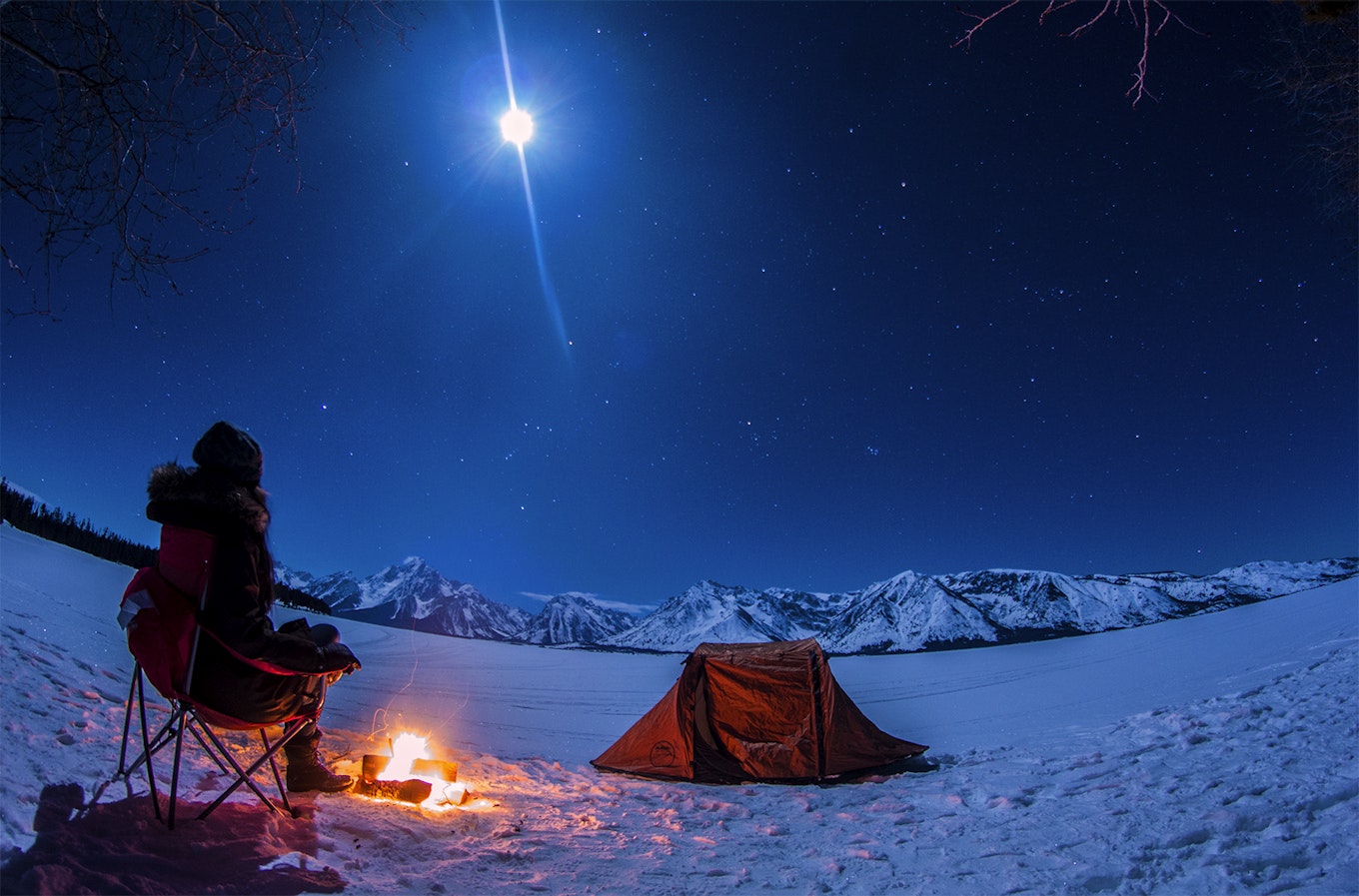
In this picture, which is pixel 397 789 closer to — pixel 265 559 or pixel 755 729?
pixel 265 559

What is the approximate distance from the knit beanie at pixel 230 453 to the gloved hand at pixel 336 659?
1.01m

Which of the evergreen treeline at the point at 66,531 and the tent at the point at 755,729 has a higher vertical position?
the evergreen treeline at the point at 66,531

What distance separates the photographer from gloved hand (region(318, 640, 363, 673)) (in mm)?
2933

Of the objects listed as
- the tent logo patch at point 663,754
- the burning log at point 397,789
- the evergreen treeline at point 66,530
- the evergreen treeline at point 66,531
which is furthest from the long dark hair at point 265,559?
→ the evergreen treeline at point 66,530

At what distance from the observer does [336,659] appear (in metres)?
3.05

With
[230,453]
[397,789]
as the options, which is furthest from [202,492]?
[397,789]

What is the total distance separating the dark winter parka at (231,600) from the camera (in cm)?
261

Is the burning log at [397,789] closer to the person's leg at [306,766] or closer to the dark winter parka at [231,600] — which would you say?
the person's leg at [306,766]

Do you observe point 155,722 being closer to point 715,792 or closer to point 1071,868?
point 715,792

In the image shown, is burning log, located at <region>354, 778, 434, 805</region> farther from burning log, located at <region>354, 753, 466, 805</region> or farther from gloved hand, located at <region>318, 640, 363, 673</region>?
gloved hand, located at <region>318, 640, 363, 673</region>

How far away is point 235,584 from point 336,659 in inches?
27.8

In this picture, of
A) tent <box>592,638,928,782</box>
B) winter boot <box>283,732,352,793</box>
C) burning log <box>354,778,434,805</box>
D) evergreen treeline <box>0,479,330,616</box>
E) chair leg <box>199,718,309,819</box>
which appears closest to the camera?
chair leg <box>199,718,309,819</box>

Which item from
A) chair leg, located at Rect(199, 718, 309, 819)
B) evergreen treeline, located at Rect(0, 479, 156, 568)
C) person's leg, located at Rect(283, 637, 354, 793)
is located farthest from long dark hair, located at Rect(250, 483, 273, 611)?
evergreen treeline, located at Rect(0, 479, 156, 568)

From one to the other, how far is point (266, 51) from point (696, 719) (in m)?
8.53
